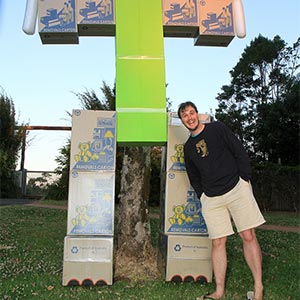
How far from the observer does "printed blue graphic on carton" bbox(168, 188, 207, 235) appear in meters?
3.82

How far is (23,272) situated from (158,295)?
1.56m

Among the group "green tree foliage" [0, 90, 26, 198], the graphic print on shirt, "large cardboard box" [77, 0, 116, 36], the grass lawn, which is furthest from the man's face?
"green tree foliage" [0, 90, 26, 198]

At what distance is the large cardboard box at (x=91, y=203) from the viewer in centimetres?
369

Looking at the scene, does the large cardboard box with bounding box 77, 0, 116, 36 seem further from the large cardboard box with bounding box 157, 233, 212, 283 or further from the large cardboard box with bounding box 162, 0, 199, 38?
the large cardboard box with bounding box 157, 233, 212, 283

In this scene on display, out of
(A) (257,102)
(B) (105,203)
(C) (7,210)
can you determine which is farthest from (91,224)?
(A) (257,102)

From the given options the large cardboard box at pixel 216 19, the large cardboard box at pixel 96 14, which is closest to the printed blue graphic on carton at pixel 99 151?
the large cardboard box at pixel 96 14

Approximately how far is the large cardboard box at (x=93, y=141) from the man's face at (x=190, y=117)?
0.75 metres

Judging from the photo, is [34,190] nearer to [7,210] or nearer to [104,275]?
[7,210]

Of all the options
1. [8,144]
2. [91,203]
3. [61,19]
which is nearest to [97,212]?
[91,203]

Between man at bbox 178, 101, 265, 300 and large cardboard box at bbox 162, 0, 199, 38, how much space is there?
1169 mm

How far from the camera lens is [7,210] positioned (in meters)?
9.98

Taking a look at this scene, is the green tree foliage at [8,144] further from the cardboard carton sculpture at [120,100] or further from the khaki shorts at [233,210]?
the khaki shorts at [233,210]

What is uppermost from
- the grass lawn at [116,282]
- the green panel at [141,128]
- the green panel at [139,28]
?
the green panel at [139,28]

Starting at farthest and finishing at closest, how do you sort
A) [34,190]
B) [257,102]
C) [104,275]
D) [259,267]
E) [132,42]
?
[257,102] < [34,190] < [132,42] < [104,275] < [259,267]
